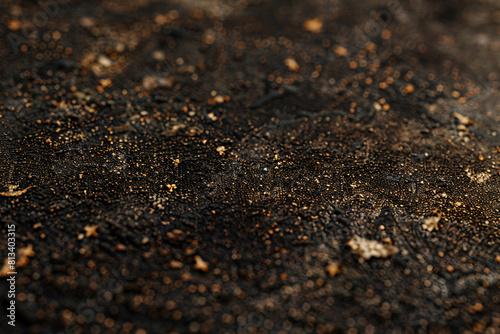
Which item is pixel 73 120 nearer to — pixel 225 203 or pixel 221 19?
pixel 225 203

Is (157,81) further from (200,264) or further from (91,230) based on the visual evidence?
(200,264)

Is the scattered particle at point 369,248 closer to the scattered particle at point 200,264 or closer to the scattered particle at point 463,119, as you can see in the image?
the scattered particle at point 200,264

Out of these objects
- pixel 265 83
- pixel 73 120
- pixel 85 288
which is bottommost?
pixel 85 288

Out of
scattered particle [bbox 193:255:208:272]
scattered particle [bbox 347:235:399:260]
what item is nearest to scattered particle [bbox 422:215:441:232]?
scattered particle [bbox 347:235:399:260]

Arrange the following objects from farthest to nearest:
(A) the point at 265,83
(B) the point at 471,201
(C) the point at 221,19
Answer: (C) the point at 221,19, (A) the point at 265,83, (B) the point at 471,201

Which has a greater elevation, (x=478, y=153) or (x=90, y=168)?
(x=478, y=153)

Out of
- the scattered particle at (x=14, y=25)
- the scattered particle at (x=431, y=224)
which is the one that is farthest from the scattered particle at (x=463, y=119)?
the scattered particle at (x=14, y=25)

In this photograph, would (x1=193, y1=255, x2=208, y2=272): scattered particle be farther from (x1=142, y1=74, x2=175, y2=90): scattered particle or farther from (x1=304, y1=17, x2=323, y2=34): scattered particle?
(x1=304, y1=17, x2=323, y2=34): scattered particle

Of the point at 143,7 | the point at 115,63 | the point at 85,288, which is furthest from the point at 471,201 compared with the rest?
the point at 143,7
